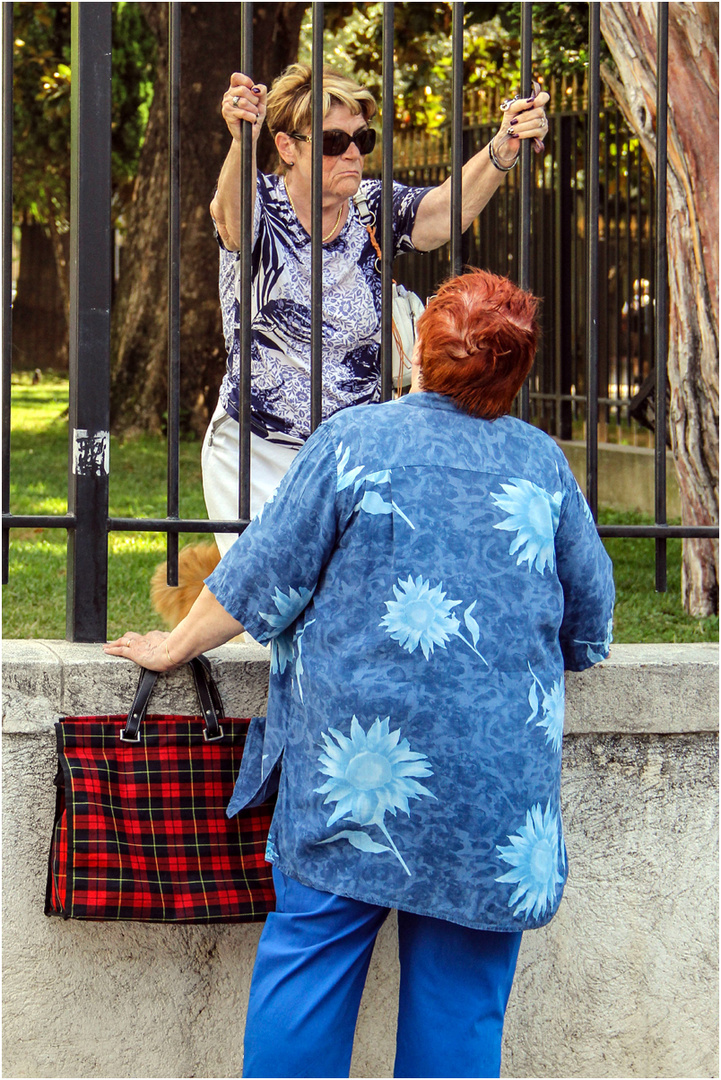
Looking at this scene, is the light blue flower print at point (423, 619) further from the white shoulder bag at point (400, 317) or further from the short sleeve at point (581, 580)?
the white shoulder bag at point (400, 317)

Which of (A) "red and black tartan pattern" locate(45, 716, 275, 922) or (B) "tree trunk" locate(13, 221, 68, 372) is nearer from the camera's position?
(A) "red and black tartan pattern" locate(45, 716, 275, 922)

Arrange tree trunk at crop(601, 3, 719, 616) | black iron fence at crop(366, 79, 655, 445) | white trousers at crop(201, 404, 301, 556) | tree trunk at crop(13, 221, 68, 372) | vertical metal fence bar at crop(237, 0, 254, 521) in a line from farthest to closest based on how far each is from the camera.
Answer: tree trunk at crop(13, 221, 68, 372), black iron fence at crop(366, 79, 655, 445), tree trunk at crop(601, 3, 719, 616), white trousers at crop(201, 404, 301, 556), vertical metal fence bar at crop(237, 0, 254, 521)

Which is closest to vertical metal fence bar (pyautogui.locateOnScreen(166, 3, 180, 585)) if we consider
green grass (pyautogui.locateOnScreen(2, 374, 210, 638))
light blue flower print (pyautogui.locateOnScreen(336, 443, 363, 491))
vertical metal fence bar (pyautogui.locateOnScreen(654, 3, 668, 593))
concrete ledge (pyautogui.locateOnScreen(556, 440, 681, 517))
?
light blue flower print (pyautogui.locateOnScreen(336, 443, 363, 491))

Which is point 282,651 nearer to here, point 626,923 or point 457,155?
point 626,923

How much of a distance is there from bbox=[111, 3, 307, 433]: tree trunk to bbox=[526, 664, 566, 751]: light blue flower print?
862cm

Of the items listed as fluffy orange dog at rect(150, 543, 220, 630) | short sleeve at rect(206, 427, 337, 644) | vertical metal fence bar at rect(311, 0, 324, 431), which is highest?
vertical metal fence bar at rect(311, 0, 324, 431)

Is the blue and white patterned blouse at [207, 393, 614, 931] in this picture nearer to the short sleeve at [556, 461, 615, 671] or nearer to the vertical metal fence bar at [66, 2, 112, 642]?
the short sleeve at [556, 461, 615, 671]

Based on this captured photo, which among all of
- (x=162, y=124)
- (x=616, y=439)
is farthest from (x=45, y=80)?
(x=616, y=439)

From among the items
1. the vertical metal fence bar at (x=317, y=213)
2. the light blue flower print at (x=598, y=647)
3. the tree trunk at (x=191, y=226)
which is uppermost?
the tree trunk at (x=191, y=226)

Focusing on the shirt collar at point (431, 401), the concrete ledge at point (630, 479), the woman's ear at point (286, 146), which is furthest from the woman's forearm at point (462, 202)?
the concrete ledge at point (630, 479)

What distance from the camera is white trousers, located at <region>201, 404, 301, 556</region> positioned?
10.6 ft

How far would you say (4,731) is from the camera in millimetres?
2605

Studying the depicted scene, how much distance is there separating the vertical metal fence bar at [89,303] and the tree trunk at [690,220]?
9.05 ft

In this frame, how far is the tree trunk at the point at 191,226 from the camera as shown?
417 inches
